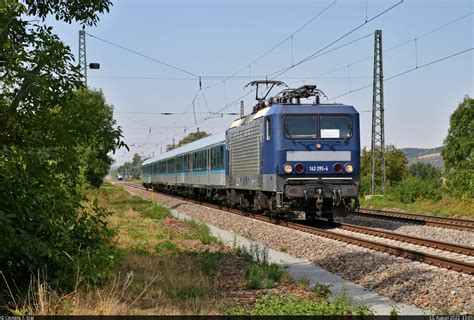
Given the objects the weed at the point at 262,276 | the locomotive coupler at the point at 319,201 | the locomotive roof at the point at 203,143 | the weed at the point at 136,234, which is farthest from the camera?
the locomotive roof at the point at 203,143

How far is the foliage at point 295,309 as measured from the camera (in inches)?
249

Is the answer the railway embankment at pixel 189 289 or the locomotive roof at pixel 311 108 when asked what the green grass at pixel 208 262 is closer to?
the railway embankment at pixel 189 289

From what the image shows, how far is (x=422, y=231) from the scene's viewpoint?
15.9 metres

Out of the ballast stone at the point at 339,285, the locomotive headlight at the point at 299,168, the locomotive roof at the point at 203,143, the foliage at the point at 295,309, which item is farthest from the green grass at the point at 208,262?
the locomotive roof at the point at 203,143

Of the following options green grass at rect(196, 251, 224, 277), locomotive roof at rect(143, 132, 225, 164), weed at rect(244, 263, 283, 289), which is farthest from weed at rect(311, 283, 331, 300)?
locomotive roof at rect(143, 132, 225, 164)

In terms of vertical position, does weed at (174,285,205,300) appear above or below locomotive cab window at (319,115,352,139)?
below

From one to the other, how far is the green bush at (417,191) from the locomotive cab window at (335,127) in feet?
39.4

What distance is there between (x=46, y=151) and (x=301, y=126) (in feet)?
36.5

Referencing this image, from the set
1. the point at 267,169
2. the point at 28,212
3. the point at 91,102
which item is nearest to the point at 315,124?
the point at 267,169

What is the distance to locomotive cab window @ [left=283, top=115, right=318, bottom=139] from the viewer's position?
16.6m

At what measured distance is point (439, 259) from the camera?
10.2 m

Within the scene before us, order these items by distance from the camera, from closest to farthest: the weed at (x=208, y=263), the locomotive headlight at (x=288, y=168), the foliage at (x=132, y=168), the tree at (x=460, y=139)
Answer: the weed at (x=208, y=263) → the locomotive headlight at (x=288, y=168) → the tree at (x=460, y=139) → the foliage at (x=132, y=168)

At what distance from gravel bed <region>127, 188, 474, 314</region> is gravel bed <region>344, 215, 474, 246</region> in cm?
288

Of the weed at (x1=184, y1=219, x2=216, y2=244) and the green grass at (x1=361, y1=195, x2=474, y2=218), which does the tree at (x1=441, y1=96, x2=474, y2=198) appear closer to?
the green grass at (x1=361, y1=195, x2=474, y2=218)
